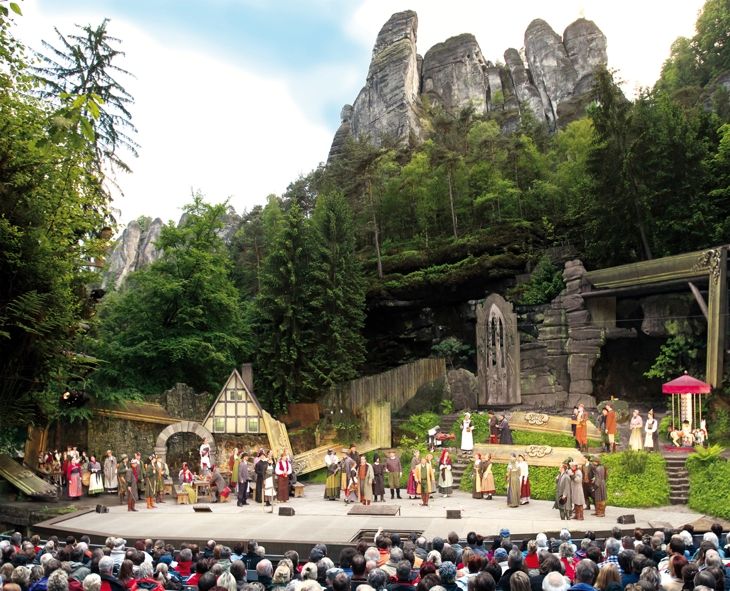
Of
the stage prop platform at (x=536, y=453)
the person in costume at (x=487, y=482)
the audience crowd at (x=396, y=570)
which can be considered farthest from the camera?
the stage prop platform at (x=536, y=453)

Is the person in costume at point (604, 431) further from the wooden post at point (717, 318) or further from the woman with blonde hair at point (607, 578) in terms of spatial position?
the woman with blonde hair at point (607, 578)

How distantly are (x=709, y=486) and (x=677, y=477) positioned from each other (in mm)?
1098

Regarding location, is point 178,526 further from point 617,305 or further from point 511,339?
point 617,305

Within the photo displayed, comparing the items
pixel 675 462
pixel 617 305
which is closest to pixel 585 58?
pixel 617 305

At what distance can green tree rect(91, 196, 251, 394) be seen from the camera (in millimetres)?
26203

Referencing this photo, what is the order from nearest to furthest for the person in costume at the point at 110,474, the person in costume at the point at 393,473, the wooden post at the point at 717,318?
the person in costume at the point at 393,473
the person in costume at the point at 110,474
the wooden post at the point at 717,318

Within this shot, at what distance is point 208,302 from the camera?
27.9 meters

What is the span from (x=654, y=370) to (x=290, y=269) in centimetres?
1338

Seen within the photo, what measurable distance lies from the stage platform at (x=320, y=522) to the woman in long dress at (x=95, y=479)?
6.38 feet

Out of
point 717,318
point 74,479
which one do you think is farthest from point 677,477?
A: point 74,479

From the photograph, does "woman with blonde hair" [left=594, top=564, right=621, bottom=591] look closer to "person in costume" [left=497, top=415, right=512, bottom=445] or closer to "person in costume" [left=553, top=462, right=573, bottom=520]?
"person in costume" [left=553, top=462, right=573, bottom=520]

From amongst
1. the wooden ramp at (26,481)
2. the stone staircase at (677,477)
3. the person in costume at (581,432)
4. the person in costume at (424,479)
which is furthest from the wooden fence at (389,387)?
the stone staircase at (677,477)

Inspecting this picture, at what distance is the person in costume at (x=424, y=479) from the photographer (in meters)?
18.3

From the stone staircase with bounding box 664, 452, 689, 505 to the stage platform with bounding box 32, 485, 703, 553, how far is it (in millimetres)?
453
